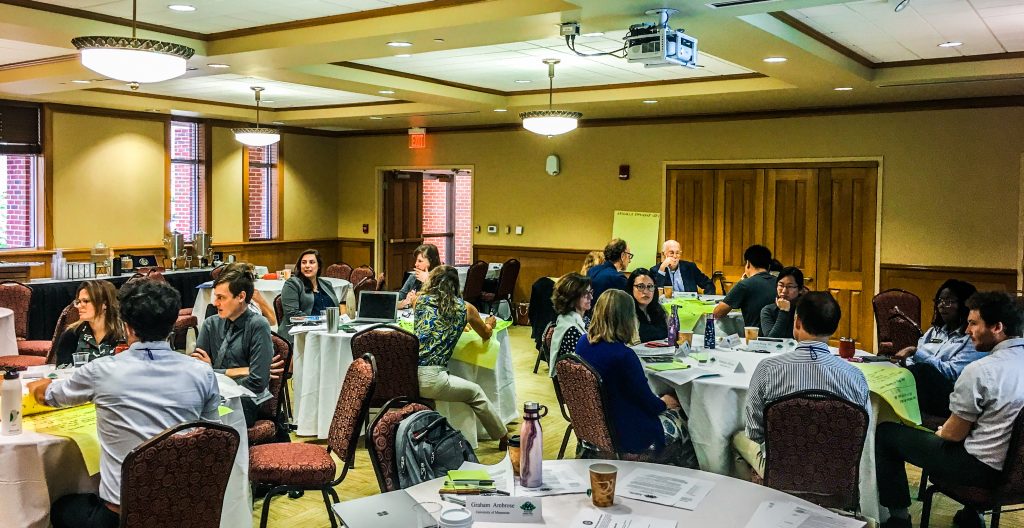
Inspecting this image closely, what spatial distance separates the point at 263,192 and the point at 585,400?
32.2 ft

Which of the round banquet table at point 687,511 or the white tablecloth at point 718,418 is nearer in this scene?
the round banquet table at point 687,511

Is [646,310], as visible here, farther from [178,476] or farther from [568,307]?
[178,476]

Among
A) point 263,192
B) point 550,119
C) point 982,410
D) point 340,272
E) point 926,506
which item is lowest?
point 926,506

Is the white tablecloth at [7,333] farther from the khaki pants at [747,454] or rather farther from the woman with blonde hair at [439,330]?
A: the khaki pants at [747,454]

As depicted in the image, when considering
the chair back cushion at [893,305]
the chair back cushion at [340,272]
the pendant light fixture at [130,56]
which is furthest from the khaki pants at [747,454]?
the chair back cushion at [340,272]

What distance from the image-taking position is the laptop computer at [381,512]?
7.89 ft

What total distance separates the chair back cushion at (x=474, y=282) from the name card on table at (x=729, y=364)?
19.6 feet

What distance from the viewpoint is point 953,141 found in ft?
28.9

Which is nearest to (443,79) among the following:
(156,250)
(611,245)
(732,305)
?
(611,245)

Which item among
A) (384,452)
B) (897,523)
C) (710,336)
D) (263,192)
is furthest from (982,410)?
(263,192)

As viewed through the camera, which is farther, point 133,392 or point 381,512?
point 133,392

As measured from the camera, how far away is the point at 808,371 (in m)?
3.69

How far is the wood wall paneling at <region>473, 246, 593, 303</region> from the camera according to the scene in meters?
11.7

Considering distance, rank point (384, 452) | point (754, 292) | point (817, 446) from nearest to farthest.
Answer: point (384, 452), point (817, 446), point (754, 292)
